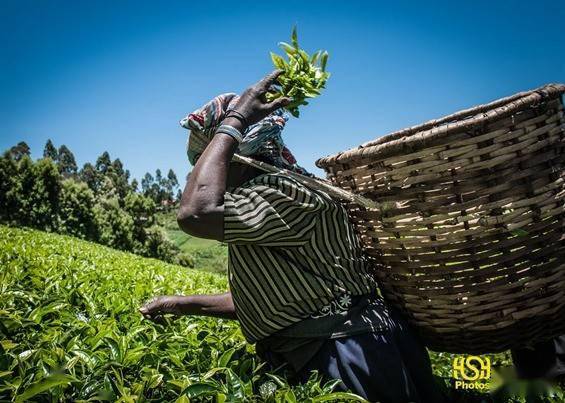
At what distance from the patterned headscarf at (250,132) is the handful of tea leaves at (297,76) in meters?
0.13

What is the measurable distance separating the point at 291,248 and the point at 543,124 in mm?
1065

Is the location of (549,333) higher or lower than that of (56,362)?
lower

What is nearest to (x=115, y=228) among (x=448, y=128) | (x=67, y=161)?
(x=448, y=128)

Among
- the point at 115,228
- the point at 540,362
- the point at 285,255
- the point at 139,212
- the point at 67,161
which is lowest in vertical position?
the point at 540,362

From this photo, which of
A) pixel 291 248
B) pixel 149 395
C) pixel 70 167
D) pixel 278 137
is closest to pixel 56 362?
pixel 149 395

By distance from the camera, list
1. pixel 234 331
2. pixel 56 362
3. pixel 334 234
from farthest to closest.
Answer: pixel 234 331
pixel 334 234
pixel 56 362

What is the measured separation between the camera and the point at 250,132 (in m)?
1.83

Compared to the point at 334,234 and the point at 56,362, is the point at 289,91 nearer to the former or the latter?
the point at 334,234

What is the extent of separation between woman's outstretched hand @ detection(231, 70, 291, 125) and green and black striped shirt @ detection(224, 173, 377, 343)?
0.92ft

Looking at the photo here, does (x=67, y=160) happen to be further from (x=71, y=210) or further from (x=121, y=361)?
(x=121, y=361)

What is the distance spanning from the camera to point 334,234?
1733mm

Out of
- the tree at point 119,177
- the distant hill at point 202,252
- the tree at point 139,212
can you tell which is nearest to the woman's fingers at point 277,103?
the distant hill at point 202,252

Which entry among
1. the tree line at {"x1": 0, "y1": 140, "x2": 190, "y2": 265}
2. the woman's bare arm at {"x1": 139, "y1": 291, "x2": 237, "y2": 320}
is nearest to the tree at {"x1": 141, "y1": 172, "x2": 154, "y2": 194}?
the tree line at {"x1": 0, "y1": 140, "x2": 190, "y2": 265}

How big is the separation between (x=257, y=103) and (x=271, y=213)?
20.4 inches
